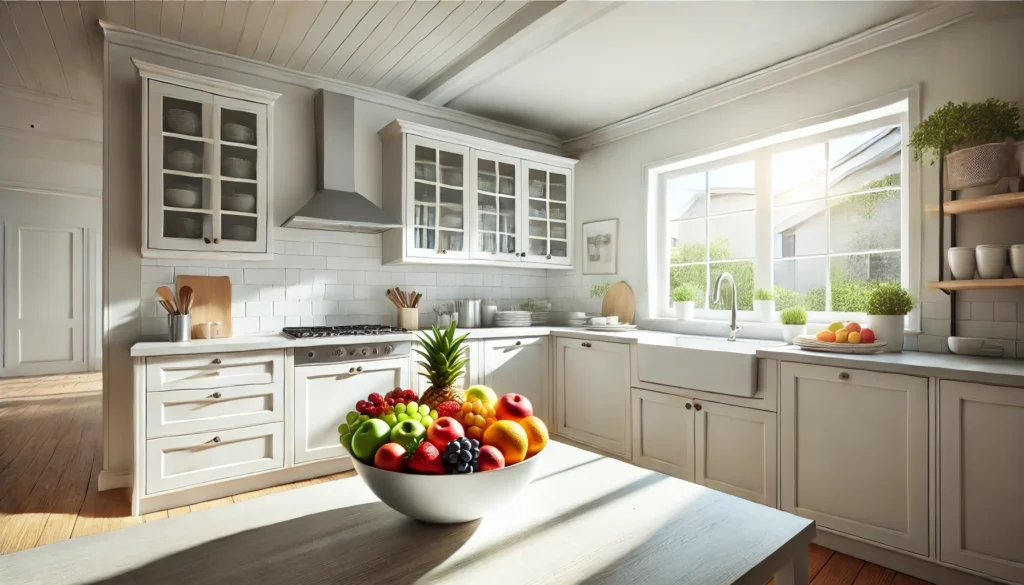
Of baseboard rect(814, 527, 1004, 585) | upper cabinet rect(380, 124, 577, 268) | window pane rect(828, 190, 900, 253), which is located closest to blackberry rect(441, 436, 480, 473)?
baseboard rect(814, 527, 1004, 585)

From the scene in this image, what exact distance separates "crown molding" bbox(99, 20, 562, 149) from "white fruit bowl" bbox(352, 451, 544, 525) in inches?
133

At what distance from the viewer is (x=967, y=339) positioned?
2416 millimetres

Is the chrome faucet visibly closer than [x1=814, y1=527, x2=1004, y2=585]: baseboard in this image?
No

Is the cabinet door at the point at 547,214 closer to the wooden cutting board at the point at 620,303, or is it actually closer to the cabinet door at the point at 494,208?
the cabinet door at the point at 494,208

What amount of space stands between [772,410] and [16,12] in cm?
462

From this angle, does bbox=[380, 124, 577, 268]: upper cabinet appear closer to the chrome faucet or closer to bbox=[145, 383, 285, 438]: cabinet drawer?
bbox=[145, 383, 285, 438]: cabinet drawer

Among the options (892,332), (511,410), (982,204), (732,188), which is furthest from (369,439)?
(732,188)

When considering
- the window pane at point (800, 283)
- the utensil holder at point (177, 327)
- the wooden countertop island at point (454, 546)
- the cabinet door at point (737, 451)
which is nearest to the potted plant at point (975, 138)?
the window pane at point (800, 283)

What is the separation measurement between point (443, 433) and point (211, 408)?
2.51 metres

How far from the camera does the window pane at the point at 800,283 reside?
3.27m

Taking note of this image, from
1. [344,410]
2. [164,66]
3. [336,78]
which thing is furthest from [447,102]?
[344,410]

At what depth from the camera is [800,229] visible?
3363 millimetres

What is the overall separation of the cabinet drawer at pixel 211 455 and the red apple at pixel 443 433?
98.7 inches

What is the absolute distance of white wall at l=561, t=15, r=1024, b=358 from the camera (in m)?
2.44
